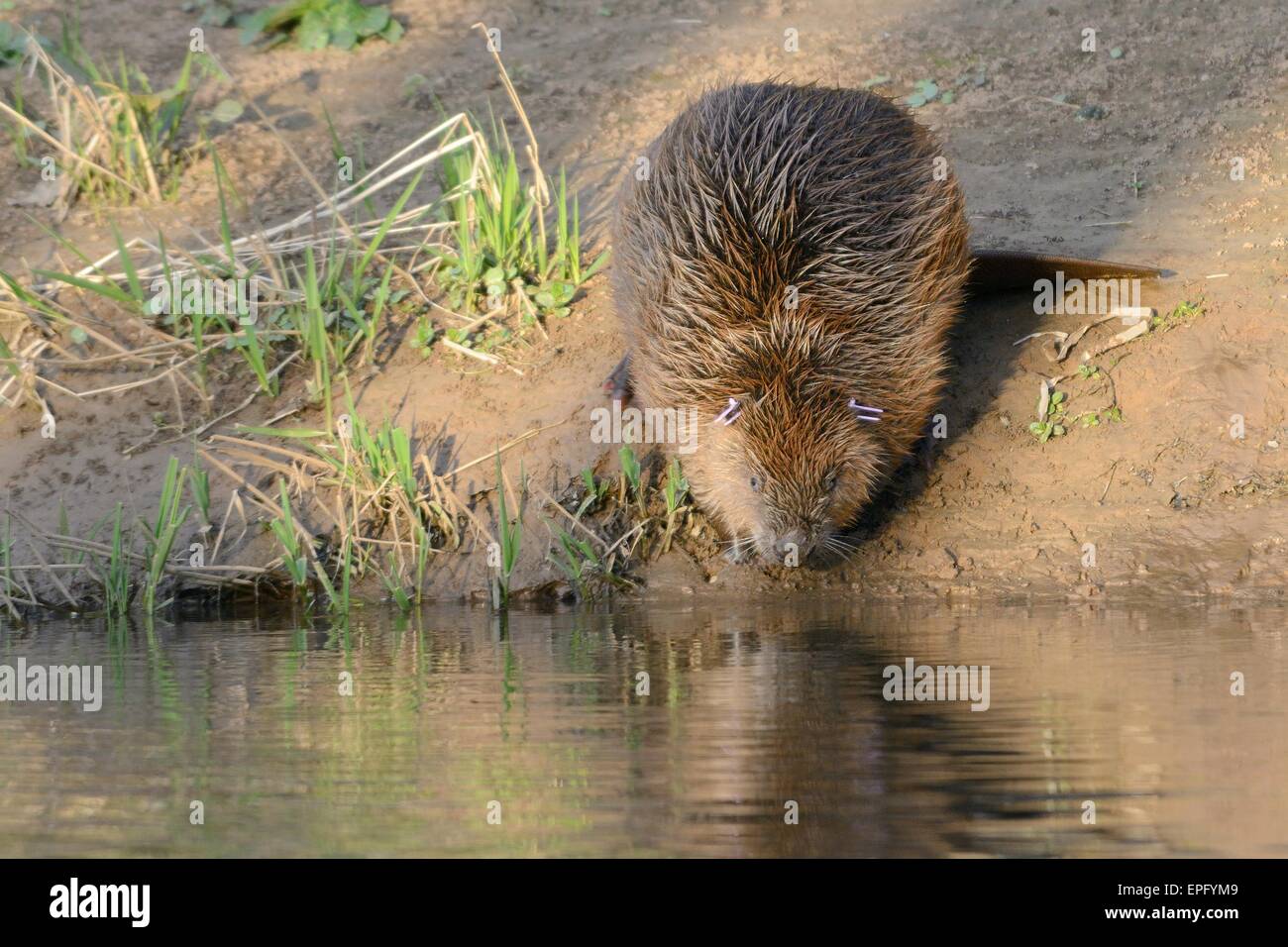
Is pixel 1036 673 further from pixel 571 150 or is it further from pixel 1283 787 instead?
pixel 571 150

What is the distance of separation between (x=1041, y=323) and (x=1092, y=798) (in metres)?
3.93

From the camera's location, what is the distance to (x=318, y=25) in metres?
10.2

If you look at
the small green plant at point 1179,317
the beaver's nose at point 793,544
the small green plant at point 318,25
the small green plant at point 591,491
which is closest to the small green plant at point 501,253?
the small green plant at point 591,491

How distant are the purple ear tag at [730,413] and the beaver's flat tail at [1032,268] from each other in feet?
4.72

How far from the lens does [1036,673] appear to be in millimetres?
4910

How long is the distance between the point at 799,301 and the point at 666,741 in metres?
2.44

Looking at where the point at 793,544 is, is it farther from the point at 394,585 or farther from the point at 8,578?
the point at 8,578

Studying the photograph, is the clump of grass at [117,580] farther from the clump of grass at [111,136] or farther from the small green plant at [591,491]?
the clump of grass at [111,136]

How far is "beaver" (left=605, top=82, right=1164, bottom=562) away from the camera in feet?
19.7

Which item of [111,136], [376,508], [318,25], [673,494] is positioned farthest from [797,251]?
[318,25]

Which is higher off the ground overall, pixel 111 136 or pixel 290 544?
pixel 111 136
